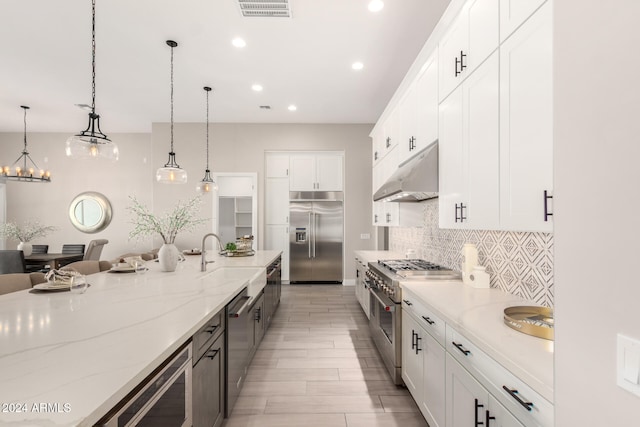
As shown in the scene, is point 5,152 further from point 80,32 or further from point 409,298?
point 409,298

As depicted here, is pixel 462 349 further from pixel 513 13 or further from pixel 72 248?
pixel 72 248

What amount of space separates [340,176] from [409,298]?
4425 millimetres

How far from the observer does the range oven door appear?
239 cm

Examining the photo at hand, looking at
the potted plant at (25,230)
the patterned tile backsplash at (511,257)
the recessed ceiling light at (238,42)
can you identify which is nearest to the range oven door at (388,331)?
the patterned tile backsplash at (511,257)

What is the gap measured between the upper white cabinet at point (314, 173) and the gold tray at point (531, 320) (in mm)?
5022

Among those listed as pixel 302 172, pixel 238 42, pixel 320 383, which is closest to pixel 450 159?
pixel 320 383

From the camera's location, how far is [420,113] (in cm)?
277

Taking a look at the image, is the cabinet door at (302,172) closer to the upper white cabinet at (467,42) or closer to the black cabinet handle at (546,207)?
the upper white cabinet at (467,42)

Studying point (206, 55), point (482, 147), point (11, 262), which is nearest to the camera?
point (482, 147)

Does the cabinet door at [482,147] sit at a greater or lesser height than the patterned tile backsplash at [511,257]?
greater

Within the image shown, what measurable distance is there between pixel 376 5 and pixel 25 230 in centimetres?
853

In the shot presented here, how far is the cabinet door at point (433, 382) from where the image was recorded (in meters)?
1.64

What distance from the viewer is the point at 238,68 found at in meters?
4.02

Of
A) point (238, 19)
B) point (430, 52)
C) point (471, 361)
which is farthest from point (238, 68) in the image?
point (471, 361)
